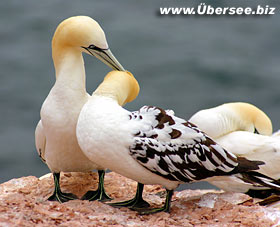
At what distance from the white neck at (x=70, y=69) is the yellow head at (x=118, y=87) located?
211 millimetres

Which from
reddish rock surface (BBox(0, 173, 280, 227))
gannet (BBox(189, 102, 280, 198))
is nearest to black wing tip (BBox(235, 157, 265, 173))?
reddish rock surface (BBox(0, 173, 280, 227))

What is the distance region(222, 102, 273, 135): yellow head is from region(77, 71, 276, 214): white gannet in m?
1.40

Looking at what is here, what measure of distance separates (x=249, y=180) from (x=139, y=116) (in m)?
0.99

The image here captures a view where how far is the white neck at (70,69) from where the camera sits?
16.2 feet

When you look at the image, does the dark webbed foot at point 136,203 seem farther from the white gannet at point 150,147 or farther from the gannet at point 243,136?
the gannet at point 243,136

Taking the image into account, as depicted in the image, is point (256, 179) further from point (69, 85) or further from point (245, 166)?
point (69, 85)

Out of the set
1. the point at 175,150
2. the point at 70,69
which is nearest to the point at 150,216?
the point at 175,150

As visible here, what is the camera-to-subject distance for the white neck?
4934 mm

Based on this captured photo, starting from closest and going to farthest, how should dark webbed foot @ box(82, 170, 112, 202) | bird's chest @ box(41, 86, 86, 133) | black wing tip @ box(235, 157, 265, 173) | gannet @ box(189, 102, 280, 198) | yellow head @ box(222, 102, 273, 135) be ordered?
black wing tip @ box(235, 157, 265, 173) < bird's chest @ box(41, 86, 86, 133) < dark webbed foot @ box(82, 170, 112, 202) < gannet @ box(189, 102, 280, 198) < yellow head @ box(222, 102, 273, 135)

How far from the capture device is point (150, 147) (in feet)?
14.6

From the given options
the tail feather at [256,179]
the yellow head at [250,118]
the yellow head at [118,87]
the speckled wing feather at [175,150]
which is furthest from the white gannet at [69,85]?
the yellow head at [250,118]

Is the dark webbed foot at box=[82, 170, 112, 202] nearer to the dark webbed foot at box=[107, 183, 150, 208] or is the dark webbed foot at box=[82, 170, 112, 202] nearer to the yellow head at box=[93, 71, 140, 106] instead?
the dark webbed foot at box=[107, 183, 150, 208]

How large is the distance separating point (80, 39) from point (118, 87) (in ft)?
1.59

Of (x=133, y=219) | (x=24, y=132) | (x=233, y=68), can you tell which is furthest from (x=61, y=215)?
(x=233, y=68)
